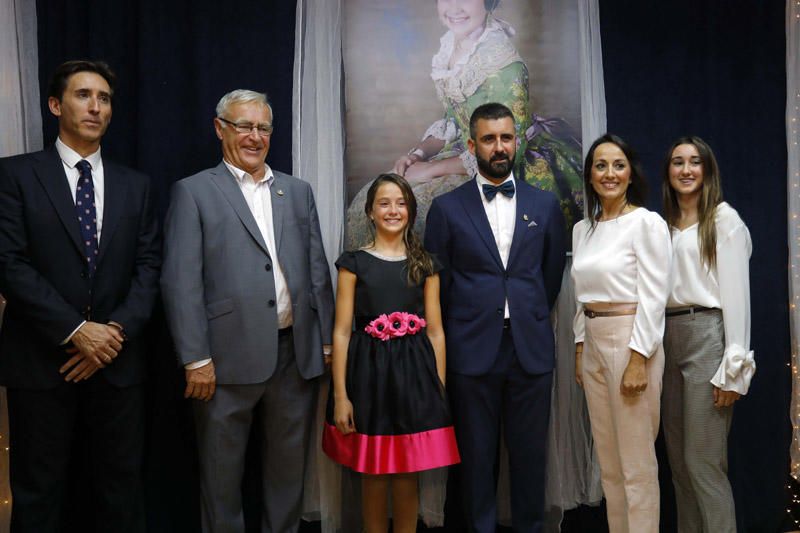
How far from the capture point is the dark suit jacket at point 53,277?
2.28 meters

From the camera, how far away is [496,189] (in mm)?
2758

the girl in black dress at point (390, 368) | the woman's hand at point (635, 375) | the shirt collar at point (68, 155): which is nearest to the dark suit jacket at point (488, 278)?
the girl in black dress at point (390, 368)

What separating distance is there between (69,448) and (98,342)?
481mm

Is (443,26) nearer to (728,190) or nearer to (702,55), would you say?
(702,55)

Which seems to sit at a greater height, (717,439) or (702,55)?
(702,55)

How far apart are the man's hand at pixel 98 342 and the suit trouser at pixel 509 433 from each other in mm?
1351

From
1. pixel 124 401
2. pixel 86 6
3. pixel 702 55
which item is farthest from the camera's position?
pixel 702 55

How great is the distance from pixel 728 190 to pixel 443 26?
1790 mm

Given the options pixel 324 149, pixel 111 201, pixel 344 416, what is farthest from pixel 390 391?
pixel 111 201

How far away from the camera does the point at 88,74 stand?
2.47 m

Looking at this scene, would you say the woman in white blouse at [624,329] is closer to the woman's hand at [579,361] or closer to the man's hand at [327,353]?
the woman's hand at [579,361]

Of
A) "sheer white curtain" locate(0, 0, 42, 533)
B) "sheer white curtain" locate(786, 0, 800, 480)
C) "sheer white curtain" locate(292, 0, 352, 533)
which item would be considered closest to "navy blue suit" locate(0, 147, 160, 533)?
"sheer white curtain" locate(0, 0, 42, 533)

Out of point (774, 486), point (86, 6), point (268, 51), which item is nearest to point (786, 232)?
point (774, 486)

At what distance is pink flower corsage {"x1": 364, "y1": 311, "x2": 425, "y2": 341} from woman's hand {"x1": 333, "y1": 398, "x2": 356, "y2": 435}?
30 centimetres
